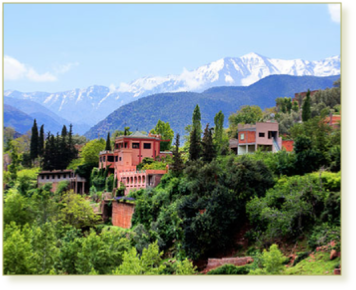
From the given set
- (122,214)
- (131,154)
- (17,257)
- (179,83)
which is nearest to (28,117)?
(179,83)

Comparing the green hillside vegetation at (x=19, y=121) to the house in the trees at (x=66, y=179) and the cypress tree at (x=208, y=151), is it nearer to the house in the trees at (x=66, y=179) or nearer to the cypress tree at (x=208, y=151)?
the house in the trees at (x=66, y=179)

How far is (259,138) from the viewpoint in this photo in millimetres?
22500

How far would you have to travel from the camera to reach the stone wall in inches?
814

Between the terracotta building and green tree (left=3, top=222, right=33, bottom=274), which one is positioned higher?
the terracotta building

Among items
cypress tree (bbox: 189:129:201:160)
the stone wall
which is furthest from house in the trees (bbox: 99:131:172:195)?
cypress tree (bbox: 189:129:201:160)

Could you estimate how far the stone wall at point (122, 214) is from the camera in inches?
814

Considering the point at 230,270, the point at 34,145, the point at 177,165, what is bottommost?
the point at 230,270

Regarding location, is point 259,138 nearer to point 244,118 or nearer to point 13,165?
point 244,118

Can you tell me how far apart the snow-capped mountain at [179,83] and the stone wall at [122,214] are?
617 cm

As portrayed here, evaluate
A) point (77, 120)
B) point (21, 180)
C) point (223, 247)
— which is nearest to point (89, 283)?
point (223, 247)

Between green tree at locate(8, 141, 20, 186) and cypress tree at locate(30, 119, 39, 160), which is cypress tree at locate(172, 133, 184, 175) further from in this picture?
cypress tree at locate(30, 119, 39, 160)

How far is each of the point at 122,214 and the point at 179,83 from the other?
12871 millimetres

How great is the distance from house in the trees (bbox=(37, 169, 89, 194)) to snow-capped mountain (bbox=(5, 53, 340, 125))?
3896mm

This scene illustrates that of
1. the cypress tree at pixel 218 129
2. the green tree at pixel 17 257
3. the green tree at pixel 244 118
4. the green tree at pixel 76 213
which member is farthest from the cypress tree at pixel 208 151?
the green tree at pixel 244 118
